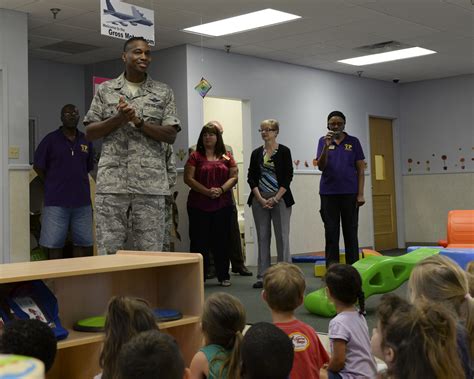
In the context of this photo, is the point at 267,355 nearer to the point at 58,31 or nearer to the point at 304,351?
the point at 304,351

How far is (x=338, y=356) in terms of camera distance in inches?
88.7

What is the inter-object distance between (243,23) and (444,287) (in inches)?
196

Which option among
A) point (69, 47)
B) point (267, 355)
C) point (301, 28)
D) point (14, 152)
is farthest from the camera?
point (69, 47)

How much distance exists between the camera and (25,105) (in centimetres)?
609

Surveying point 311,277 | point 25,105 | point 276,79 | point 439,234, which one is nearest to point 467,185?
point 439,234

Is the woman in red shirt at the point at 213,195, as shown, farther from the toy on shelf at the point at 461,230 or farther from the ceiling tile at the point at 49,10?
the toy on shelf at the point at 461,230

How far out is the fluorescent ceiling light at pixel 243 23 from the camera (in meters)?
6.35

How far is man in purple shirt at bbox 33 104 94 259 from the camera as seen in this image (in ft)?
18.3

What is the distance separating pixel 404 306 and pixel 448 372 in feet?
0.96

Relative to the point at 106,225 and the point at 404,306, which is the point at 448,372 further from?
A: the point at 106,225

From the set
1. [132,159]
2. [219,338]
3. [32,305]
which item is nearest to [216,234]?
[132,159]

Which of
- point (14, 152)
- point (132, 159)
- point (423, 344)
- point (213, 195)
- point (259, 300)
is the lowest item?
point (259, 300)

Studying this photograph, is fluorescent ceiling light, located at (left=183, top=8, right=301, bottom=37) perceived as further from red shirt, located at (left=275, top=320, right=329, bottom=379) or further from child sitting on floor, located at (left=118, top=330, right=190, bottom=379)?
child sitting on floor, located at (left=118, top=330, right=190, bottom=379)

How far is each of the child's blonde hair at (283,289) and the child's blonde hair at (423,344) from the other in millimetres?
637
